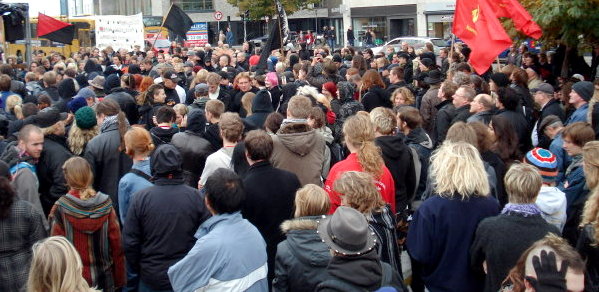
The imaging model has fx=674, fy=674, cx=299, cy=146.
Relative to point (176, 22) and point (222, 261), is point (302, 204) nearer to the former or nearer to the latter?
point (222, 261)

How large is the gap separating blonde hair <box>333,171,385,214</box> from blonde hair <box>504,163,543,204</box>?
0.92 m

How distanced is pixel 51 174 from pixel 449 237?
3.98 metres

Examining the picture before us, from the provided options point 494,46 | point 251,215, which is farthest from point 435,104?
point 251,215

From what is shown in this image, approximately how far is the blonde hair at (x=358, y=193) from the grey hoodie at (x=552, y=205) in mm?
1457

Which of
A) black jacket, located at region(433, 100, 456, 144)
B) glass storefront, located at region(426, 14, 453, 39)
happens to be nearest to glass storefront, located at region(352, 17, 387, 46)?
glass storefront, located at region(426, 14, 453, 39)

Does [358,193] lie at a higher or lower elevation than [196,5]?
lower

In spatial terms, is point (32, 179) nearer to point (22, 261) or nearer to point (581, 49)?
point (22, 261)

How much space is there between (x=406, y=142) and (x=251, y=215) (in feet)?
7.43

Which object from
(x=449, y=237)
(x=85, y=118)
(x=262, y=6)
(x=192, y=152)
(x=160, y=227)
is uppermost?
(x=262, y=6)

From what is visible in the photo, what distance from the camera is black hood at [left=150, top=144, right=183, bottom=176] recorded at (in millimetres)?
5094

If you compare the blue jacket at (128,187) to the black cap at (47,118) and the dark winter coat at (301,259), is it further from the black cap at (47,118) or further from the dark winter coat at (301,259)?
the dark winter coat at (301,259)

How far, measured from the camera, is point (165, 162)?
5.09m

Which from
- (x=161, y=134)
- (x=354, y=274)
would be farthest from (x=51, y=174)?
(x=354, y=274)

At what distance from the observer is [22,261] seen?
4848mm
